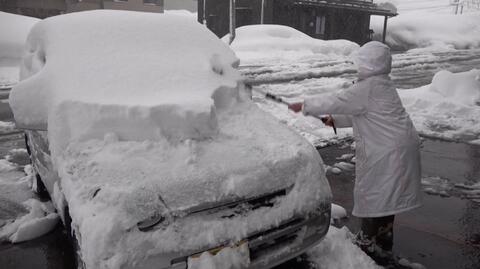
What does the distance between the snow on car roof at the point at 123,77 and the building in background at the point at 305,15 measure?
75.6 feet

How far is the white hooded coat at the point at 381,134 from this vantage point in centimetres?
299

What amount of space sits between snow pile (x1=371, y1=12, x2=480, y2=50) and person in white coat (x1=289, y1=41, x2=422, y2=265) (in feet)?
94.4

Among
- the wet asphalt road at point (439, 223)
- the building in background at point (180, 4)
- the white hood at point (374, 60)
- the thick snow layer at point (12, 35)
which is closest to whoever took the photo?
the white hood at point (374, 60)

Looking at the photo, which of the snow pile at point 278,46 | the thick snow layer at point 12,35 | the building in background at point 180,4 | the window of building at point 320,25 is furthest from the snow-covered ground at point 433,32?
the building in background at point 180,4

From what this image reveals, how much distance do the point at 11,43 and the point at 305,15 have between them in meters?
18.6

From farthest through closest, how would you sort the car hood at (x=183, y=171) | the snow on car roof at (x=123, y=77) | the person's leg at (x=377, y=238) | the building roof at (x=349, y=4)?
1. the building roof at (x=349, y=4)
2. the person's leg at (x=377, y=238)
3. the snow on car roof at (x=123, y=77)
4. the car hood at (x=183, y=171)

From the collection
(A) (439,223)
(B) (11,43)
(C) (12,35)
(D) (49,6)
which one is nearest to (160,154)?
(A) (439,223)

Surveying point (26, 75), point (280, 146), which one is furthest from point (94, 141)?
point (26, 75)

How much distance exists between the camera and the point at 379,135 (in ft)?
9.98

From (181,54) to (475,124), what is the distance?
242 inches

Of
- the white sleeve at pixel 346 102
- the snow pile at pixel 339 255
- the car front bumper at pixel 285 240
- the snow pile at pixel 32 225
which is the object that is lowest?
the snow pile at pixel 32 225

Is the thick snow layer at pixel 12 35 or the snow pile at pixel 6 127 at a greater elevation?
the thick snow layer at pixel 12 35

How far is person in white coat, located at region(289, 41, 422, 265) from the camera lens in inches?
118

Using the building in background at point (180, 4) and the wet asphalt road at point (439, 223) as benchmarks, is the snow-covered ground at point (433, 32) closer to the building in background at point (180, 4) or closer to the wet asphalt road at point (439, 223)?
the wet asphalt road at point (439, 223)
